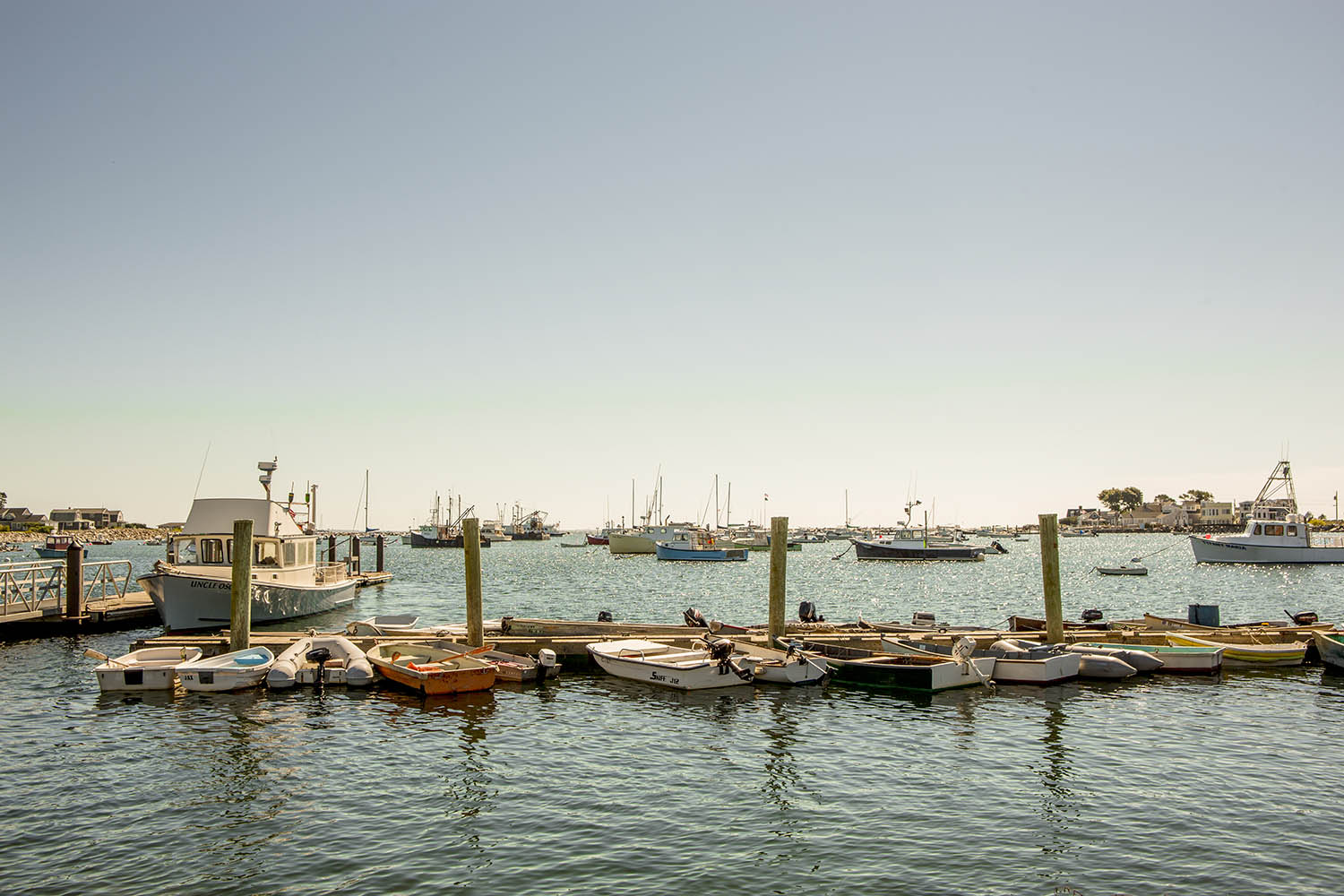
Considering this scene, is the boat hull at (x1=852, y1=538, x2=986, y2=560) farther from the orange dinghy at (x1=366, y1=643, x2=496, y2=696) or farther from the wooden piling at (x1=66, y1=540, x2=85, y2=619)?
the wooden piling at (x1=66, y1=540, x2=85, y2=619)

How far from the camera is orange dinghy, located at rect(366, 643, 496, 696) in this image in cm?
2256

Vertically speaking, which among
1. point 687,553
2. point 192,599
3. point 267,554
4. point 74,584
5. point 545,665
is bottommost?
point 687,553

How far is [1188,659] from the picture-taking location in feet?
85.7

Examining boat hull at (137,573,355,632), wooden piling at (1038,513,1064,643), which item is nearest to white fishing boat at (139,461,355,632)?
boat hull at (137,573,355,632)

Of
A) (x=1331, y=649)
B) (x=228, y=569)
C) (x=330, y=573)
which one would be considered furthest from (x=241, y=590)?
(x=1331, y=649)

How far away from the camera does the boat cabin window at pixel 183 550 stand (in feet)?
120

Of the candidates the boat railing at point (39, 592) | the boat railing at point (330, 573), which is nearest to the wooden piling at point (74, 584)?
the boat railing at point (39, 592)

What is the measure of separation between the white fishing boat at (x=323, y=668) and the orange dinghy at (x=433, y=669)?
49 cm

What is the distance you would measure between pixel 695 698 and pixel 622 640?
179 inches

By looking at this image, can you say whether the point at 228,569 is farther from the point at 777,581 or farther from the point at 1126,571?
the point at 1126,571

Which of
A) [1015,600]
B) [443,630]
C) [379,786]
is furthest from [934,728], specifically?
[1015,600]

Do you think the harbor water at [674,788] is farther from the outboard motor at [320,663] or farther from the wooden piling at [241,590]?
the wooden piling at [241,590]

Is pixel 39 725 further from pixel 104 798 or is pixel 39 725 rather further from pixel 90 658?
pixel 90 658

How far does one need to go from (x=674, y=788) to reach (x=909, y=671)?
33.5ft
